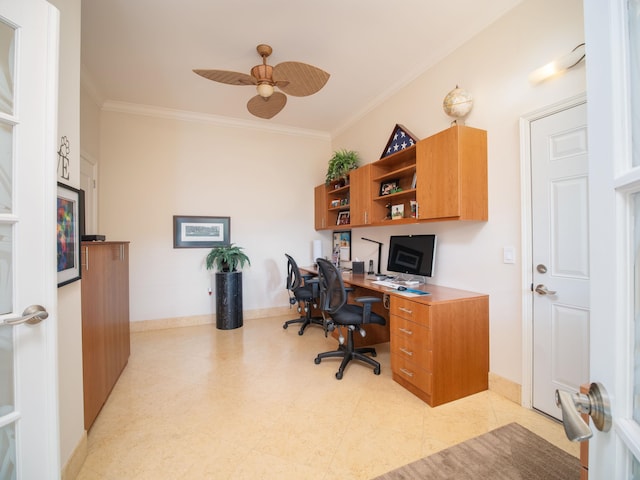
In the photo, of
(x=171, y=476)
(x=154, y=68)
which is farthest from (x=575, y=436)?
(x=154, y=68)

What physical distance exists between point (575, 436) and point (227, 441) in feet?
6.16

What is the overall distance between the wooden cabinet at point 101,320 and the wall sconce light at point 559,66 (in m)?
3.18

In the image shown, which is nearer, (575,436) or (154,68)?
(575,436)

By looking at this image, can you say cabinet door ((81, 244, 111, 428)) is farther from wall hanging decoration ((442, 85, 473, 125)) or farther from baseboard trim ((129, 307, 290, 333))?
wall hanging decoration ((442, 85, 473, 125))

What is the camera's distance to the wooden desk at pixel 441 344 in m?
2.14

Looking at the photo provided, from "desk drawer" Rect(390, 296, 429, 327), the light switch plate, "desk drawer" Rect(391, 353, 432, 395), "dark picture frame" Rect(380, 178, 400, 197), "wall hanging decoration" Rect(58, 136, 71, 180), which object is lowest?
"desk drawer" Rect(391, 353, 432, 395)

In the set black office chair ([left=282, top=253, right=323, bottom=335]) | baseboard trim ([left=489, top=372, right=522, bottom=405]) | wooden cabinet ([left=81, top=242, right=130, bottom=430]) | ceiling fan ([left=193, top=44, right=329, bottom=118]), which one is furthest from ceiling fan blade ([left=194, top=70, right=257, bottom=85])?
baseboard trim ([left=489, top=372, right=522, bottom=405])

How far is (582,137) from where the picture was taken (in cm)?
181

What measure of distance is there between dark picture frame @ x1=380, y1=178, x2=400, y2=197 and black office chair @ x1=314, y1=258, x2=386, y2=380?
3.87 ft

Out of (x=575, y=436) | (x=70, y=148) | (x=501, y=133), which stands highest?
(x=501, y=133)

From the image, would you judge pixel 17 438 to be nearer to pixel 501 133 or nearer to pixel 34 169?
pixel 34 169

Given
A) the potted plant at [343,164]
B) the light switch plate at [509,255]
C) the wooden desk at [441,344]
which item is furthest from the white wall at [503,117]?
the potted plant at [343,164]

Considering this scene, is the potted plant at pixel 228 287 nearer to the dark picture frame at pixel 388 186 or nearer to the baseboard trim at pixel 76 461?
the dark picture frame at pixel 388 186

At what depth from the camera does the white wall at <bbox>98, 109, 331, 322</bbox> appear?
12.8 feet
